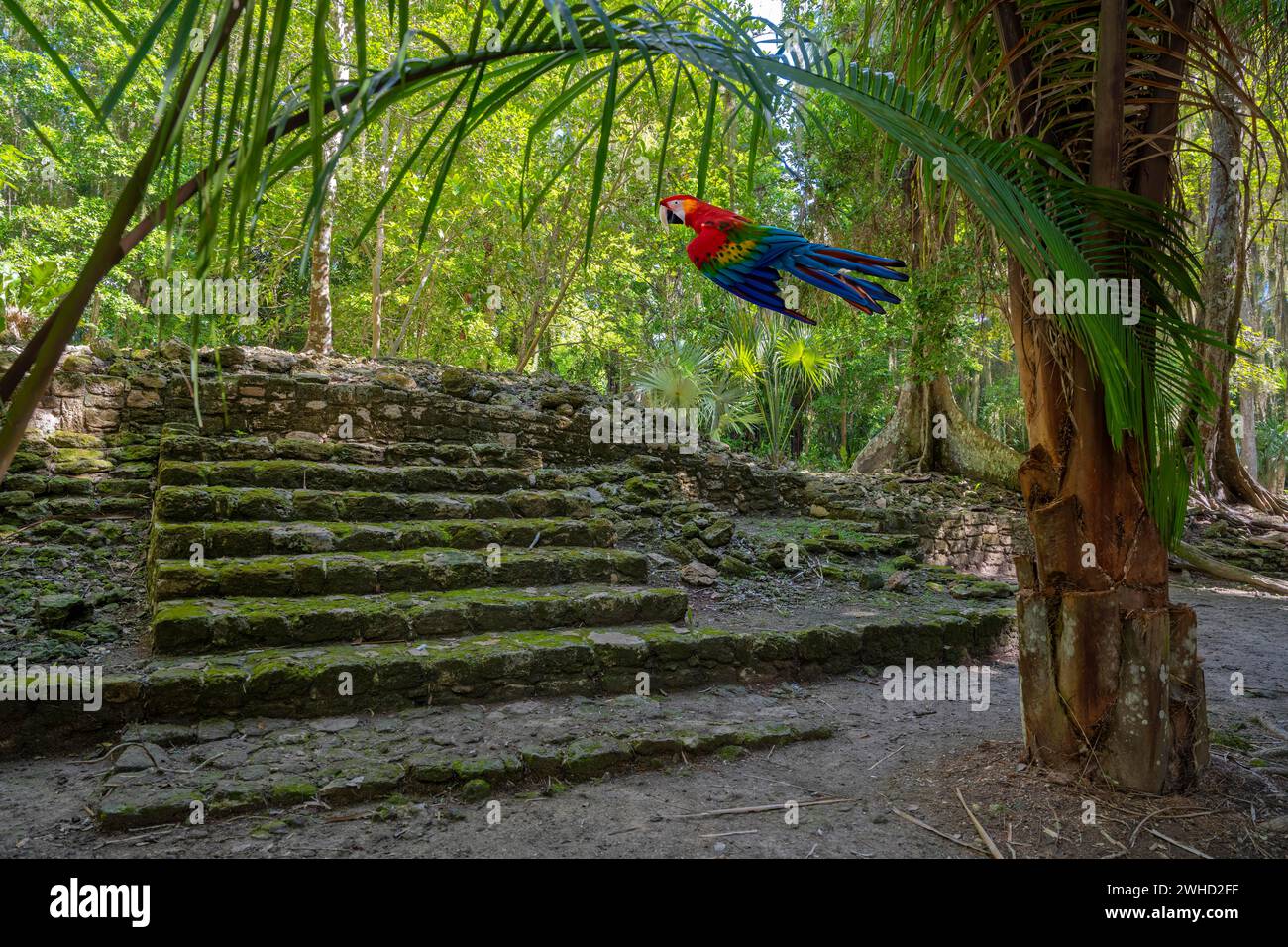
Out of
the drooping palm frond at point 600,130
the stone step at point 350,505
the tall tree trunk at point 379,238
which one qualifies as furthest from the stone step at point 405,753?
the tall tree trunk at point 379,238

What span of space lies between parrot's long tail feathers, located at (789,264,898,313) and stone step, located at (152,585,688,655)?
2.34 meters

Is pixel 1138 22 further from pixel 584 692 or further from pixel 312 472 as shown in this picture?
pixel 312 472

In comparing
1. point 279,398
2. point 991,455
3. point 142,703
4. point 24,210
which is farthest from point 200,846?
point 24,210

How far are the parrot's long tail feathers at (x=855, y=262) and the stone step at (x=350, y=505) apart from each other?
10.6ft

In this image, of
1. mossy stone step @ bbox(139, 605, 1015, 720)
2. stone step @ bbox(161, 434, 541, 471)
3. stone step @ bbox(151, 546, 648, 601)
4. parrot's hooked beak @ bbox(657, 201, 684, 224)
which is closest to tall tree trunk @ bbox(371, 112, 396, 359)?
stone step @ bbox(161, 434, 541, 471)

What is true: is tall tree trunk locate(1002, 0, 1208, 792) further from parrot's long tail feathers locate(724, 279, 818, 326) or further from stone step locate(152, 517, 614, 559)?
stone step locate(152, 517, 614, 559)

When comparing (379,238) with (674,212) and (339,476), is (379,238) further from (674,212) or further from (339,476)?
(674,212)

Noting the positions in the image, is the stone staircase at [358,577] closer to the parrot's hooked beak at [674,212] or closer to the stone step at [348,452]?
the stone step at [348,452]

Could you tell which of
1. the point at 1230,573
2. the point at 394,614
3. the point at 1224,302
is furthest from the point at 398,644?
the point at 1224,302

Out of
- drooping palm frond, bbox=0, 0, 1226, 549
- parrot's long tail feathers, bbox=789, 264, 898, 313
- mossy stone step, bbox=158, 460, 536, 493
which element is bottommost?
mossy stone step, bbox=158, 460, 536, 493

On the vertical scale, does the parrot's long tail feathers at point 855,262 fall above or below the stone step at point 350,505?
above

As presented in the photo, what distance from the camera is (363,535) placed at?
4906mm

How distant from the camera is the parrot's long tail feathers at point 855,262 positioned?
313 cm

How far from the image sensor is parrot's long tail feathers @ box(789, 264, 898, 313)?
3.33 meters
